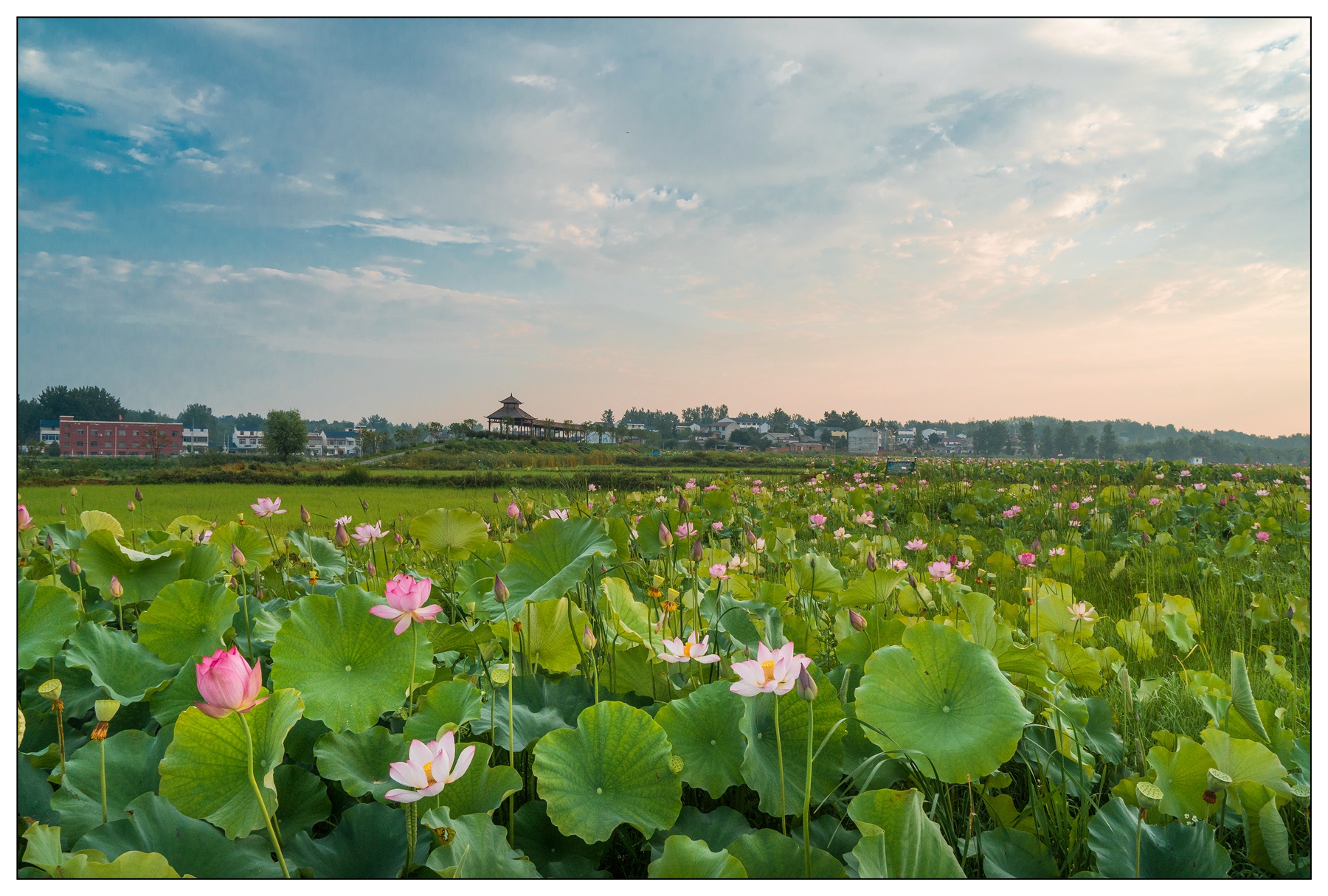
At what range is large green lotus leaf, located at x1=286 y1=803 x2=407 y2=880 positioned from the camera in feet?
2.49

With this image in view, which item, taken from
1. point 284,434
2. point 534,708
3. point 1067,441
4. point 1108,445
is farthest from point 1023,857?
point 1067,441

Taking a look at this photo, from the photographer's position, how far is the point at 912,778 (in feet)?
3.06

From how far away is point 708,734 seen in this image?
888 mm

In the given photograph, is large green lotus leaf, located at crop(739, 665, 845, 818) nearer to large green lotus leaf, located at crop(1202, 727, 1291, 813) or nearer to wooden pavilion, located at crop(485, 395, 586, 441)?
large green lotus leaf, located at crop(1202, 727, 1291, 813)

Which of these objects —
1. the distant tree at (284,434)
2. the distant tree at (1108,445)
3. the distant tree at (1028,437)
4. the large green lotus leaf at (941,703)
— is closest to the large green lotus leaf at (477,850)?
the large green lotus leaf at (941,703)

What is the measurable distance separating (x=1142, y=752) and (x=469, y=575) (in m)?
1.36

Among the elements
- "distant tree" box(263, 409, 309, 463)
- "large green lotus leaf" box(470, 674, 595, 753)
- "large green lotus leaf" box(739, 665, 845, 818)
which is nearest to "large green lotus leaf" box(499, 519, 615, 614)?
"large green lotus leaf" box(470, 674, 595, 753)

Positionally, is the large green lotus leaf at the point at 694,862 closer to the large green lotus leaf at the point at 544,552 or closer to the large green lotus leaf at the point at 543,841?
the large green lotus leaf at the point at 543,841

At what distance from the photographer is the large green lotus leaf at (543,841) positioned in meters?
0.81

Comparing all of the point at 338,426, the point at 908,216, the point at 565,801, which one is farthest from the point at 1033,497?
the point at 338,426

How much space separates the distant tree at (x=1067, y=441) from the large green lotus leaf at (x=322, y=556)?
15.9 m

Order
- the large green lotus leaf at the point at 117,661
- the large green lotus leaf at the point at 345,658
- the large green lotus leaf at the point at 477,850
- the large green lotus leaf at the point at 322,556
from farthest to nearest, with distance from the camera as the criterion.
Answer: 1. the large green lotus leaf at the point at 322,556
2. the large green lotus leaf at the point at 117,661
3. the large green lotus leaf at the point at 345,658
4. the large green lotus leaf at the point at 477,850

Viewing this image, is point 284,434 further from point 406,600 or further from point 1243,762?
point 1243,762

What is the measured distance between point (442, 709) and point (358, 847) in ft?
0.64
